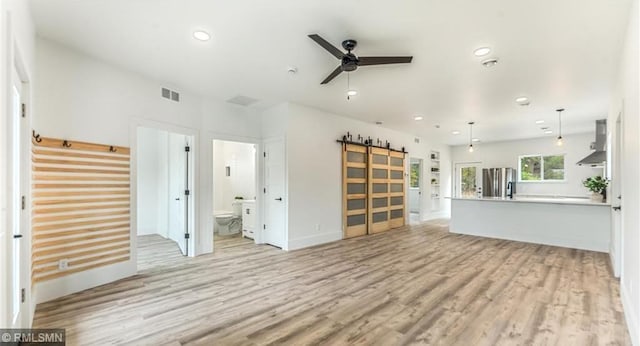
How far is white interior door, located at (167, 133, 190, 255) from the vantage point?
5.00 metres

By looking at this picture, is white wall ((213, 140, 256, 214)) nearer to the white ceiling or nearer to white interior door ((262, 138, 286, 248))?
white interior door ((262, 138, 286, 248))

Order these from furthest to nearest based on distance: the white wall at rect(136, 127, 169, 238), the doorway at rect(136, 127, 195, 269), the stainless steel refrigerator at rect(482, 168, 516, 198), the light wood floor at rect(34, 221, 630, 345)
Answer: the stainless steel refrigerator at rect(482, 168, 516, 198)
the white wall at rect(136, 127, 169, 238)
the doorway at rect(136, 127, 195, 269)
the light wood floor at rect(34, 221, 630, 345)

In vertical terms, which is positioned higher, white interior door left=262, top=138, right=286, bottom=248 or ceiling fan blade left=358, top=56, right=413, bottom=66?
ceiling fan blade left=358, top=56, right=413, bottom=66

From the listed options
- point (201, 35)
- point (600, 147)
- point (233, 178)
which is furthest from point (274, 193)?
point (600, 147)

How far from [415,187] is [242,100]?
715cm

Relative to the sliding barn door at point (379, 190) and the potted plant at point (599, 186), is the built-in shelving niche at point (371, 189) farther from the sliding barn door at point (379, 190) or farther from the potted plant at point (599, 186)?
the potted plant at point (599, 186)

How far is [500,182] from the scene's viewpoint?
9516 mm

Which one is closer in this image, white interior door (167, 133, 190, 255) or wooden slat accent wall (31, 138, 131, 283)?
wooden slat accent wall (31, 138, 131, 283)

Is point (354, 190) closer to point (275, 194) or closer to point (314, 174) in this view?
point (314, 174)

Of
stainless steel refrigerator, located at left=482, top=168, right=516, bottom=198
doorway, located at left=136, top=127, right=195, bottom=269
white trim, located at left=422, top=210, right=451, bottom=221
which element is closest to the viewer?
doorway, located at left=136, top=127, right=195, bottom=269

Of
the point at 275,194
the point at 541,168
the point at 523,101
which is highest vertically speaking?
the point at 523,101

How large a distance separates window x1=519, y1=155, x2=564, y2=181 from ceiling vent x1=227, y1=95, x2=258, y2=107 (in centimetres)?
915

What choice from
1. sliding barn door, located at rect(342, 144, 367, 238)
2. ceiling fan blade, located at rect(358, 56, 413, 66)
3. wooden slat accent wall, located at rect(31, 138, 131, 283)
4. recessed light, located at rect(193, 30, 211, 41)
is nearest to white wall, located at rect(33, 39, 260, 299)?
wooden slat accent wall, located at rect(31, 138, 131, 283)

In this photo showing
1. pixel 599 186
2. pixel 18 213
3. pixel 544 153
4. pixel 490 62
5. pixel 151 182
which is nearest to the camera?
pixel 18 213
